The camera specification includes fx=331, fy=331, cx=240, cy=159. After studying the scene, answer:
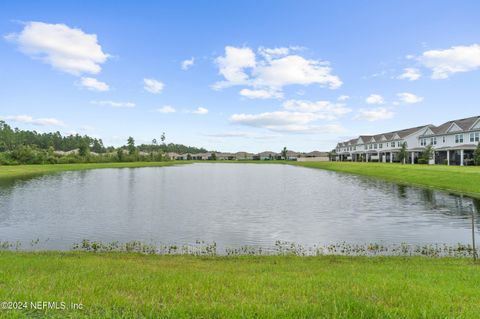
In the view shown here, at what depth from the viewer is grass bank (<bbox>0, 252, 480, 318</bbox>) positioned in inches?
208

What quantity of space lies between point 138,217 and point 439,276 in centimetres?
1725

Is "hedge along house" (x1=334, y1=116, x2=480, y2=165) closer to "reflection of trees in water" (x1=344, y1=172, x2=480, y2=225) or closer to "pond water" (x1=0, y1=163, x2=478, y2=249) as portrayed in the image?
"reflection of trees in water" (x1=344, y1=172, x2=480, y2=225)

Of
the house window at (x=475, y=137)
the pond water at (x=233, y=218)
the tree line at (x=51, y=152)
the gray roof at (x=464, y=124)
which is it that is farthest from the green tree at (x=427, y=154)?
the tree line at (x=51, y=152)

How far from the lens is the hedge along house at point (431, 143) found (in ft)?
212

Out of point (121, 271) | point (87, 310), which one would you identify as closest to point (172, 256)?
point (121, 271)

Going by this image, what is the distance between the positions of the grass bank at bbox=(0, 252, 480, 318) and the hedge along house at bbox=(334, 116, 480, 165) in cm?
6725

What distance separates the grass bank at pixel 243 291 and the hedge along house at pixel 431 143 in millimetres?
67247

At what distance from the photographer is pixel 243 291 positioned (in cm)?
654

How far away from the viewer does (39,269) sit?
8.72 meters

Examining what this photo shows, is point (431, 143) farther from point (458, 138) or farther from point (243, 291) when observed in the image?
point (243, 291)

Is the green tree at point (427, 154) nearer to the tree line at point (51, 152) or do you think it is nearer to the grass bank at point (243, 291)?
the grass bank at point (243, 291)

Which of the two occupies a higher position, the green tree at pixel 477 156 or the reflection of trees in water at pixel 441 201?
the green tree at pixel 477 156

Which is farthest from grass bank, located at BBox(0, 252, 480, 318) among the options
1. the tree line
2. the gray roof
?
the tree line

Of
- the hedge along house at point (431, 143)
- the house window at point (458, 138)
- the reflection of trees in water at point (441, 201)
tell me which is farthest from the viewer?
the house window at point (458, 138)
